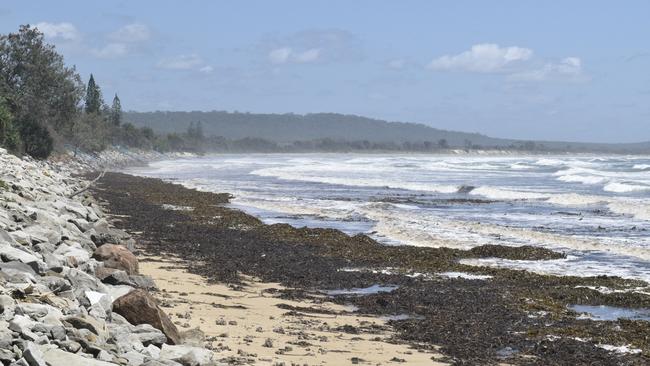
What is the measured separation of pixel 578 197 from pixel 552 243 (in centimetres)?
1762

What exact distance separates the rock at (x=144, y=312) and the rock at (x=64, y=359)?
6.24 ft

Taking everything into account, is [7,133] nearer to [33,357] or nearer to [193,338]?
[193,338]

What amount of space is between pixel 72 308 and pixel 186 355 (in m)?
1.31

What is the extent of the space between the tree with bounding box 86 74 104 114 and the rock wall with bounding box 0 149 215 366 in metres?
87.9

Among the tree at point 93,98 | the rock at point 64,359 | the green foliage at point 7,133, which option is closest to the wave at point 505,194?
the green foliage at point 7,133

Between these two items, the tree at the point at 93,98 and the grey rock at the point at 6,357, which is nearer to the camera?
the grey rock at the point at 6,357

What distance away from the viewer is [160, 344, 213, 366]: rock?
766 centimetres

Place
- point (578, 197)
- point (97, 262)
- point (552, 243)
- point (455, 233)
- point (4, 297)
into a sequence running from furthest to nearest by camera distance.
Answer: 1. point (578, 197)
2. point (455, 233)
3. point (552, 243)
4. point (97, 262)
5. point (4, 297)

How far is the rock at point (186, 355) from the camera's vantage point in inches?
302

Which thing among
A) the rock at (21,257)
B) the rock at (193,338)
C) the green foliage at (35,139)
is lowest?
the rock at (193,338)

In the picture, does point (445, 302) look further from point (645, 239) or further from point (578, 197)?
point (578, 197)

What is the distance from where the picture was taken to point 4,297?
7340mm

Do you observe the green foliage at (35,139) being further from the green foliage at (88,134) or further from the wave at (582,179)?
the wave at (582,179)

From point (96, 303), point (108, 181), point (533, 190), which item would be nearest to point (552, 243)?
point (96, 303)
